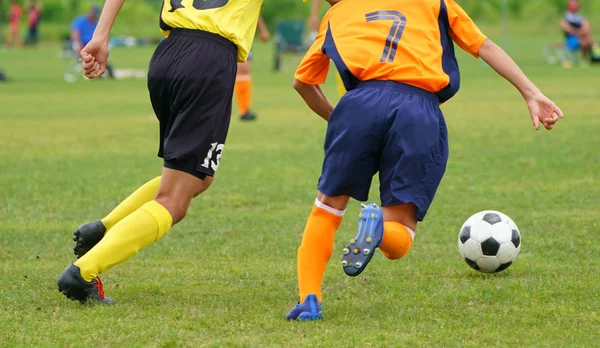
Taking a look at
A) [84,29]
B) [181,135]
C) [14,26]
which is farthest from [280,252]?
[14,26]

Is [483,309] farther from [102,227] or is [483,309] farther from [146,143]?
[146,143]

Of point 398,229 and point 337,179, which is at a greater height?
point 337,179

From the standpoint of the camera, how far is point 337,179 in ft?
13.8

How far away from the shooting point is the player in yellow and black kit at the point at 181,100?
4.46 meters

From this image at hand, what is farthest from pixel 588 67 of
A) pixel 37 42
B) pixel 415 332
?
pixel 37 42

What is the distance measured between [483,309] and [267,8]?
45431 millimetres

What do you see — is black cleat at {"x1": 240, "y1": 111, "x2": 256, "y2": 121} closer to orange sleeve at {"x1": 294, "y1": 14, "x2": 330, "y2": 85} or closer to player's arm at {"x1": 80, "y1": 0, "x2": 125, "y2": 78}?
player's arm at {"x1": 80, "y1": 0, "x2": 125, "y2": 78}

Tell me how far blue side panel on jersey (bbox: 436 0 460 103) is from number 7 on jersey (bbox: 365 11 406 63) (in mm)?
177

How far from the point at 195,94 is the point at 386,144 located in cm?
94

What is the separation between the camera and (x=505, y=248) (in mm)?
5246

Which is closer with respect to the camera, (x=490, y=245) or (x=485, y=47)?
(x=485, y=47)

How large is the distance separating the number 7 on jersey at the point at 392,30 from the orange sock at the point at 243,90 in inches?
367

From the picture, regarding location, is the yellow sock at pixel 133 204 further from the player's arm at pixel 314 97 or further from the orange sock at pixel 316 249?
the orange sock at pixel 316 249

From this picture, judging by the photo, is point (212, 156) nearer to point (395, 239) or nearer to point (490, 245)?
point (395, 239)
